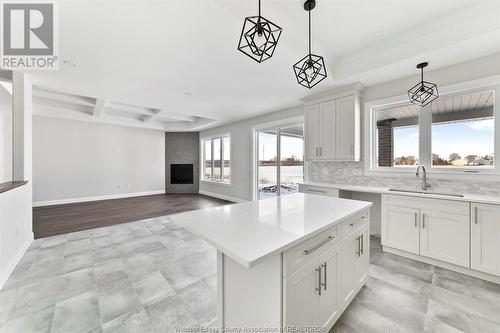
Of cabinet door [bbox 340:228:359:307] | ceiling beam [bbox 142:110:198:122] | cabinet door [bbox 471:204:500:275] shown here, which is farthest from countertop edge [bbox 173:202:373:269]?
ceiling beam [bbox 142:110:198:122]

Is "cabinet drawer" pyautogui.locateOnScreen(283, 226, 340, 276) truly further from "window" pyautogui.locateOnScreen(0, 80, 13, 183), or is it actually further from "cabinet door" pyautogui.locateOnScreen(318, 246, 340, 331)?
"window" pyautogui.locateOnScreen(0, 80, 13, 183)

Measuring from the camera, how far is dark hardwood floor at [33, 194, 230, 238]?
12.9ft

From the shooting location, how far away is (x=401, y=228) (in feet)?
8.88

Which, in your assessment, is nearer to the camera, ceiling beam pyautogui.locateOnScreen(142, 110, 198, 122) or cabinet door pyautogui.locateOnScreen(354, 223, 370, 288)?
cabinet door pyautogui.locateOnScreen(354, 223, 370, 288)

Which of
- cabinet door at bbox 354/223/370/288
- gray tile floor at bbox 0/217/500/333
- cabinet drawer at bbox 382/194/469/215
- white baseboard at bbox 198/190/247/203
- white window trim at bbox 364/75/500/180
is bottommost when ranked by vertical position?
gray tile floor at bbox 0/217/500/333

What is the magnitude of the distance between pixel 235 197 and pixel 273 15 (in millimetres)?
5221

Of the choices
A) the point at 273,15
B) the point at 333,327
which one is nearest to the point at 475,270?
the point at 333,327

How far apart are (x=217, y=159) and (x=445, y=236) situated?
21.0ft

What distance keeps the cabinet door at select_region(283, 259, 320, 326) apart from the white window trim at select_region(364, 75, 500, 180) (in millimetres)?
2758

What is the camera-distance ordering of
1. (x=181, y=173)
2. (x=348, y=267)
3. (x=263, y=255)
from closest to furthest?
(x=263, y=255) < (x=348, y=267) < (x=181, y=173)

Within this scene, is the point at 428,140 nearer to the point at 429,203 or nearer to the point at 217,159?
the point at 429,203

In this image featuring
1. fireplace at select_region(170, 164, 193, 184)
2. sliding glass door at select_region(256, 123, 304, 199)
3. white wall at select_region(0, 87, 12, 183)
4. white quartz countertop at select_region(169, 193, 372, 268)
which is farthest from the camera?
fireplace at select_region(170, 164, 193, 184)

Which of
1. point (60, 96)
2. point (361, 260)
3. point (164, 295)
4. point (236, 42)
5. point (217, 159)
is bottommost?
point (164, 295)

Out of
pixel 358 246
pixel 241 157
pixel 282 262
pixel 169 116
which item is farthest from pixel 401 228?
pixel 169 116
